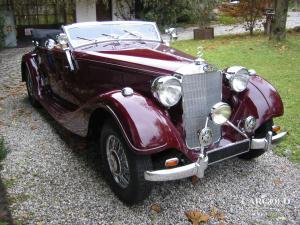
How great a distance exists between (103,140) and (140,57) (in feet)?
3.16

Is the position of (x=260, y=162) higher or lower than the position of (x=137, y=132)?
lower

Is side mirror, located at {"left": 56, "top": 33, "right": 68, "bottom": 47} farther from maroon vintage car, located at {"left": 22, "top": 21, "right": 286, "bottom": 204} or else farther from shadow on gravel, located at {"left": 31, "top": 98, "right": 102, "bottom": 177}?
shadow on gravel, located at {"left": 31, "top": 98, "right": 102, "bottom": 177}

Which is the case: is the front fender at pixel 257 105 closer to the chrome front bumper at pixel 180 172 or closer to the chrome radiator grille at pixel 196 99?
the chrome radiator grille at pixel 196 99

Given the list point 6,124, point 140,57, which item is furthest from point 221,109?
point 6,124

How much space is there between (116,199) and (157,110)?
0.98 meters

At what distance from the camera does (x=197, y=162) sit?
3.23 m

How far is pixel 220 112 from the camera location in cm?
336

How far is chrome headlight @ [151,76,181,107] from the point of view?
3.28 meters

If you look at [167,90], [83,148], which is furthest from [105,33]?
[167,90]

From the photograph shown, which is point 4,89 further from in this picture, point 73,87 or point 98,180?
point 98,180

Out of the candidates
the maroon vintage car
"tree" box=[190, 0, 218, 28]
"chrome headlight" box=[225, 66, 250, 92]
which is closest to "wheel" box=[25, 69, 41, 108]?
the maroon vintage car

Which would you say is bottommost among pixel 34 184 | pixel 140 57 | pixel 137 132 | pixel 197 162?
pixel 34 184

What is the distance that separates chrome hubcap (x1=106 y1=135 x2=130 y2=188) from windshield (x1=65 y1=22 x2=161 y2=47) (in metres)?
1.67

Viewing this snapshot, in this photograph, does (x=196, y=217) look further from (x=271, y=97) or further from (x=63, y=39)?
(x=63, y=39)
